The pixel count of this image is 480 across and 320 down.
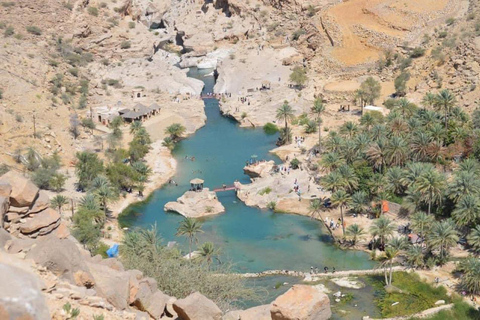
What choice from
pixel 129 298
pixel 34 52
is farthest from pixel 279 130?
pixel 129 298

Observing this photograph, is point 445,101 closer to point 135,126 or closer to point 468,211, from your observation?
point 468,211

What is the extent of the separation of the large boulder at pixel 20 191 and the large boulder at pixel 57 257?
1.92 meters

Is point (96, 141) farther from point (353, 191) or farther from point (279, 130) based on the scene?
point (353, 191)

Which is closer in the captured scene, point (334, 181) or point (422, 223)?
point (422, 223)

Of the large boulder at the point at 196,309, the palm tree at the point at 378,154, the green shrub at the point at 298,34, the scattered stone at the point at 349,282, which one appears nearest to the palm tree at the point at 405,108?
the palm tree at the point at 378,154

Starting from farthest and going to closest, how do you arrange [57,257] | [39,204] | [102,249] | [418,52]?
[418,52] < [102,249] < [39,204] < [57,257]

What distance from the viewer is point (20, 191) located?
2102 cm

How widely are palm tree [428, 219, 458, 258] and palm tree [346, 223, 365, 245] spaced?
6.20 metres

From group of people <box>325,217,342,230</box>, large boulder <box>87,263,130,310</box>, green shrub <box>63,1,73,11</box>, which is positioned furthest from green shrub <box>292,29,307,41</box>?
large boulder <box>87,263,130,310</box>

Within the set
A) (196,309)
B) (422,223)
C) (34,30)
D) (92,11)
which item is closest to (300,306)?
(196,309)

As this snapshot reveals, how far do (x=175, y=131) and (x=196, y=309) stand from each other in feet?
197

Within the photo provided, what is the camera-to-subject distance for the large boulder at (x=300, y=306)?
19.8 meters

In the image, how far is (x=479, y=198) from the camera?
52.4m

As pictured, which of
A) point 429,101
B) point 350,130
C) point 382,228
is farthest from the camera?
point 350,130
